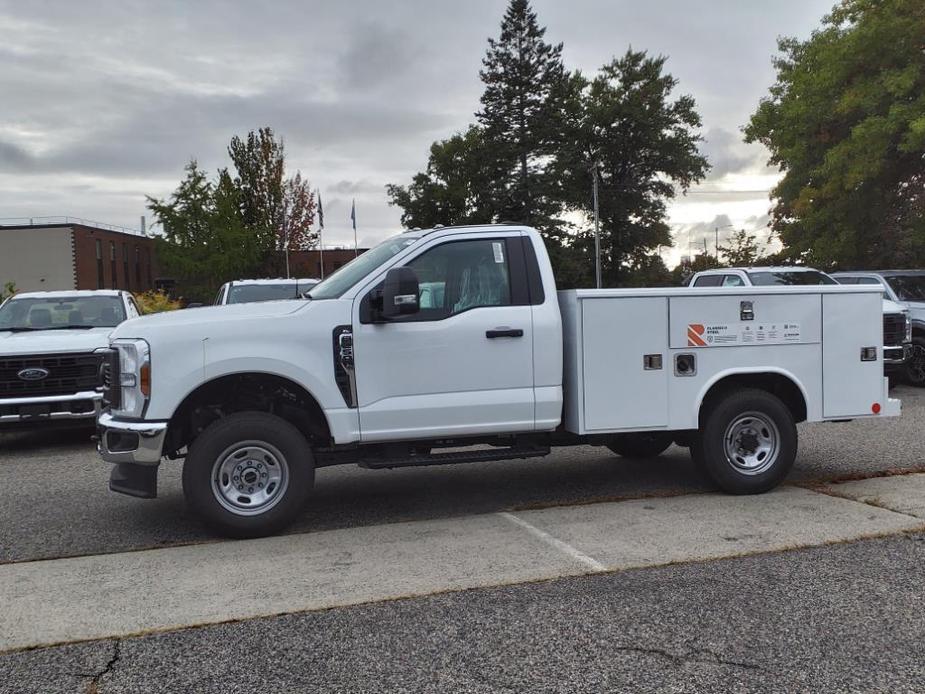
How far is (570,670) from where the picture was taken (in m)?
3.92

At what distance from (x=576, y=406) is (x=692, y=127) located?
177 ft

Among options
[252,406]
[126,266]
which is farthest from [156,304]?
[126,266]

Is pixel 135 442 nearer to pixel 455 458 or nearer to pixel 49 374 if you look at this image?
pixel 455 458

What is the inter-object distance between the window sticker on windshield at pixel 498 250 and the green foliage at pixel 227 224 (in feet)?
128

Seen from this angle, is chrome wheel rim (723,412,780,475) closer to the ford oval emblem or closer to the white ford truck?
the white ford truck

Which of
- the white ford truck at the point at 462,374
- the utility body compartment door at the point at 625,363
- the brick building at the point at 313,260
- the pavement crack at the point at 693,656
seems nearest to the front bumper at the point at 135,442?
the white ford truck at the point at 462,374

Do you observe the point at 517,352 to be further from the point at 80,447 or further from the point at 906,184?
the point at 906,184

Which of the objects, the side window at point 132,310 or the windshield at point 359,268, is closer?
the windshield at point 359,268

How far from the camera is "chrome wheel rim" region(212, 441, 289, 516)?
6.20 m

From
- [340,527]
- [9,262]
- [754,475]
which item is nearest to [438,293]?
[340,527]

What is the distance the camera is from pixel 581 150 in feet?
188

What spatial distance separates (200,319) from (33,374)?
4975mm

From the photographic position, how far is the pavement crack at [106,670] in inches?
153

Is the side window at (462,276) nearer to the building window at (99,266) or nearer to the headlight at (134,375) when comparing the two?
the headlight at (134,375)
